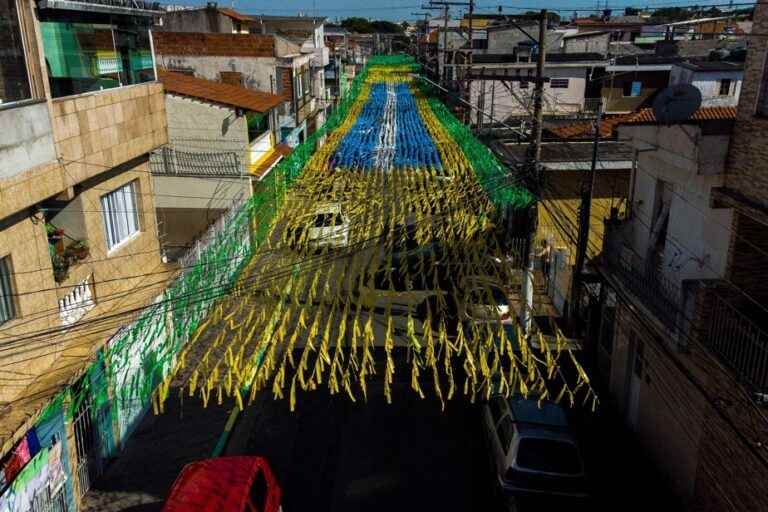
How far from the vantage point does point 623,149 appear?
2106 centimetres

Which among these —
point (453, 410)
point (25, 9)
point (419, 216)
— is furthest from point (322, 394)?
point (25, 9)

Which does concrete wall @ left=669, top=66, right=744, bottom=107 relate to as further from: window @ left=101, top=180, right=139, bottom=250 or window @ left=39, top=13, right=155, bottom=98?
window @ left=101, top=180, right=139, bottom=250

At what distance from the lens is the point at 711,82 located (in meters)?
25.8

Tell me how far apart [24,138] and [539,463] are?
976 cm

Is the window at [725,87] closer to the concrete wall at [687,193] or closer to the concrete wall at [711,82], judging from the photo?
the concrete wall at [711,82]

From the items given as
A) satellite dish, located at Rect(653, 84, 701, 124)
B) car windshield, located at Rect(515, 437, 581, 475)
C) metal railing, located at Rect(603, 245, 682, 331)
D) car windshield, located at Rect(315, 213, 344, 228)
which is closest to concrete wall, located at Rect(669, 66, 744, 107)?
metal railing, located at Rect(603, 245, 682, 331)

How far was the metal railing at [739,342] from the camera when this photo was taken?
818 centimetres

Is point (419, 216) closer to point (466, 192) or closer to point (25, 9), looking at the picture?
point (466, 192)

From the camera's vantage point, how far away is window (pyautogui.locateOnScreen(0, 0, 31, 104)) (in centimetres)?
897

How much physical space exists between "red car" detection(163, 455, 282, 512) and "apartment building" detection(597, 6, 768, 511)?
6554mm

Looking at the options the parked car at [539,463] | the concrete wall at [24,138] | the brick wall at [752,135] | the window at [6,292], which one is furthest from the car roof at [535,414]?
the concrete wall at [24,138]

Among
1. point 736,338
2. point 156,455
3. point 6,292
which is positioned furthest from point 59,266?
point 736,338

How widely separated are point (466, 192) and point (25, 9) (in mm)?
9601

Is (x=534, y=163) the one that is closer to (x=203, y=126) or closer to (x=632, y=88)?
(x=203, y=126)
